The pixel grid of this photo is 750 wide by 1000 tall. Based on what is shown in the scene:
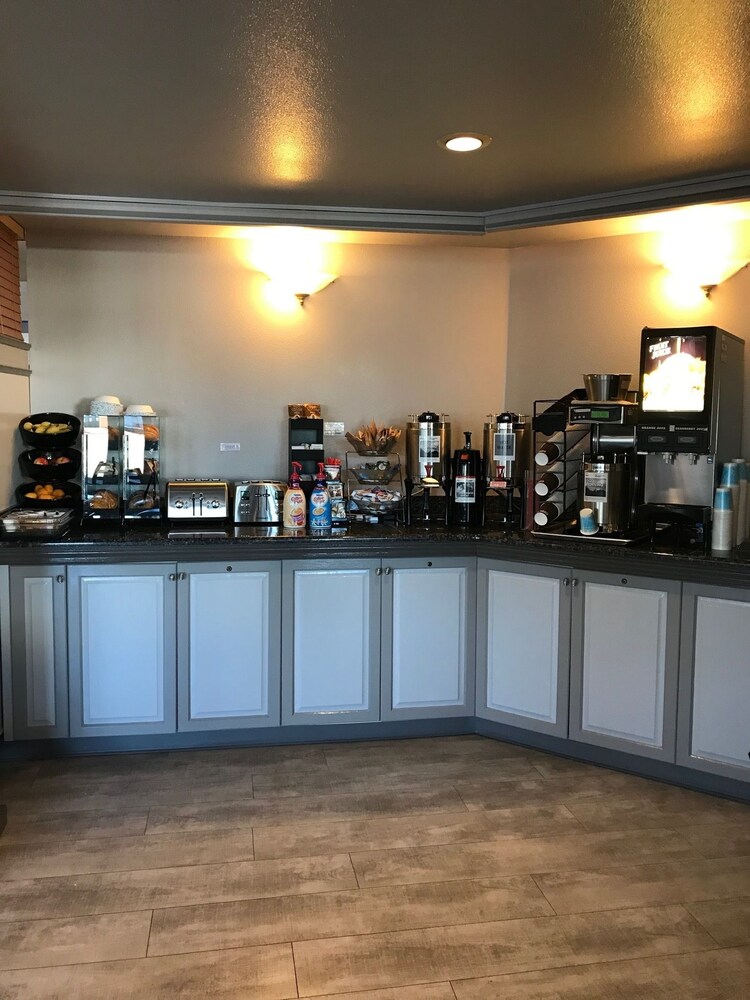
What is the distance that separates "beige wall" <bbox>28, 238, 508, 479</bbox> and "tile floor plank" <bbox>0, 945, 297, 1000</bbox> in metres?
2.47

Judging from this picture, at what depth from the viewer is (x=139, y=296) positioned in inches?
163

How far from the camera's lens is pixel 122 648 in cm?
351

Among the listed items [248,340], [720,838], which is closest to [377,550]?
[248,340]

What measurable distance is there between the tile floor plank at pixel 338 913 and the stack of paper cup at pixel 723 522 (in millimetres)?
1513

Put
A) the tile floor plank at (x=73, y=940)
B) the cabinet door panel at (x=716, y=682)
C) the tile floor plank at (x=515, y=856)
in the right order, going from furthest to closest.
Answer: the cabinet door panel at (x=716, y=682) → the tile floor plank at (x=515, y=856) → the tile floor plank at (x=73, y=940)

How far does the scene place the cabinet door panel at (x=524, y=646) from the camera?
3529 mm

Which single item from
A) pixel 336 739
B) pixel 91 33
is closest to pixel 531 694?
pixel 336 739

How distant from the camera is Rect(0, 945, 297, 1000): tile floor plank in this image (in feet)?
6.84

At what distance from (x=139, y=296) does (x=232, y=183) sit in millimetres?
919

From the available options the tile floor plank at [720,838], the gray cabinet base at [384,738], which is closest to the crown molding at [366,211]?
the gray cabinet base at [384,738]

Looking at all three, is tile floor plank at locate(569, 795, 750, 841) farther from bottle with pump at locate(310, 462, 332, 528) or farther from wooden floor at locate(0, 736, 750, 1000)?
bottle with pump at locate(310, 462, 332, 528)

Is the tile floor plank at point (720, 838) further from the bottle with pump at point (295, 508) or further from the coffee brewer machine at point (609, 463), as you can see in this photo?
the bottle with pump at point (295, 508)

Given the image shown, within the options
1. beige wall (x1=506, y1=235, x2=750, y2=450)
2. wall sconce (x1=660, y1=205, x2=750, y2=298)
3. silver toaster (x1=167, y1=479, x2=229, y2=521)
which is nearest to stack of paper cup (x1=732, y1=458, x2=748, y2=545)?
beige wall (x1=506, y1=235, x2=750, y2=450)

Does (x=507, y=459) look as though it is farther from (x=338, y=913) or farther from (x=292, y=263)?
(x=338, y=913)
